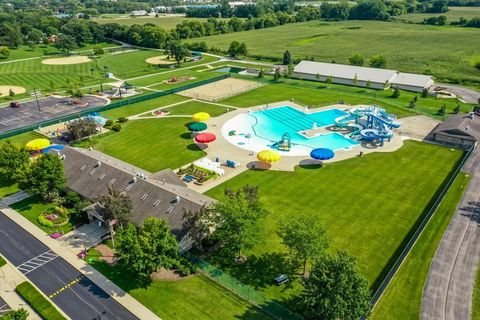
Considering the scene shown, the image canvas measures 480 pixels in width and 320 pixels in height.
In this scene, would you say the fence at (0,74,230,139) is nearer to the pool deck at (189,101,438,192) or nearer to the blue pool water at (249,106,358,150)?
the pool deck at (189,101,438,192)

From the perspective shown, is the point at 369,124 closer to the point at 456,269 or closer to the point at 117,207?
the point at 456,269

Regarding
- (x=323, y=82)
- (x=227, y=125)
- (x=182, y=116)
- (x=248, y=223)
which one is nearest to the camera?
(x=248, y=223)

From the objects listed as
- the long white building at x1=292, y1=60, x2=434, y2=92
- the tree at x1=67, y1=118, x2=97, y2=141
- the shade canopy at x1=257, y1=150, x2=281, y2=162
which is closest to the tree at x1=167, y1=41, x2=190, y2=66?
the long white building at x1=292, y1=60, x2=434, y2=92

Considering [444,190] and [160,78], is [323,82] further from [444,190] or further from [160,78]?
[444,190]

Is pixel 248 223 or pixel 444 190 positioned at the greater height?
pixel 248 223

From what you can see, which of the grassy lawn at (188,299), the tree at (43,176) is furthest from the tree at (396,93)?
the tree at (43,176)

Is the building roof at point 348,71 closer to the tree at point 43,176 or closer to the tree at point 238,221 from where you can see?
the tree at point 238,221

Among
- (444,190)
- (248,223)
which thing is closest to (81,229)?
(248,223)

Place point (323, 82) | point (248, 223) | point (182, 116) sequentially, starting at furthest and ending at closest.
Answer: point (323, 82) → point (182, 116) → point (248, 223)
